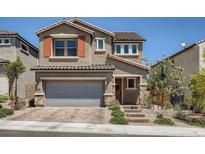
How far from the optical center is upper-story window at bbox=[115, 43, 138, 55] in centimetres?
2955

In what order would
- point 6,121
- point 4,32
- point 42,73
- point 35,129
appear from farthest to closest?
point 4,32 < point 42,73 < point 6,121 < point 35,129

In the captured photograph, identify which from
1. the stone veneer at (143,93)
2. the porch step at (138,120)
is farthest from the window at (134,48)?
the porch step at (138,120)

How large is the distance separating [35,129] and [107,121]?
453cm

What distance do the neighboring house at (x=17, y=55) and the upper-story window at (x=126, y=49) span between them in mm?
10545

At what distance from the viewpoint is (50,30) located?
25.0 meters

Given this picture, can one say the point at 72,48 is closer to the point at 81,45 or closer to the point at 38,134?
the point at 81,45

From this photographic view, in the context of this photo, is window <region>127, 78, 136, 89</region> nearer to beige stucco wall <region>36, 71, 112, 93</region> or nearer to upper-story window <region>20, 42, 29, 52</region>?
beige stucco wall <region>36, 71, 112, 93</region>

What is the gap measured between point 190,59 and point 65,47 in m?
11.7

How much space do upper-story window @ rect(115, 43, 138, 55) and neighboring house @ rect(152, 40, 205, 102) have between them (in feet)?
15.2

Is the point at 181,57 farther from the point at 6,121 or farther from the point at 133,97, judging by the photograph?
the point at 6,121

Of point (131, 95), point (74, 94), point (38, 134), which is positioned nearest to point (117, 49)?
point (131, 95)

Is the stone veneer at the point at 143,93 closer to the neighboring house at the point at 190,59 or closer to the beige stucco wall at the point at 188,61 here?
the neighboring house at the point at 190,59

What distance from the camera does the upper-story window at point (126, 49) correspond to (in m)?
29.5

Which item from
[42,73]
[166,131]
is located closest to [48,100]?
[42,73]
